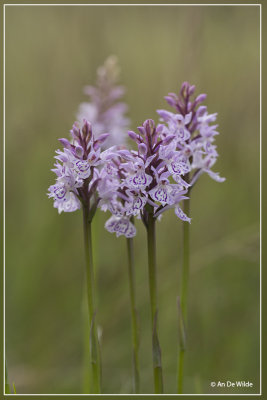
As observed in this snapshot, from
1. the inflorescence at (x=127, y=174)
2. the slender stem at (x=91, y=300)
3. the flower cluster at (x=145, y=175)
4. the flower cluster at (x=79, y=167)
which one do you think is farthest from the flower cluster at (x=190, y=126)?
the slender stem at (x=91, y=300)

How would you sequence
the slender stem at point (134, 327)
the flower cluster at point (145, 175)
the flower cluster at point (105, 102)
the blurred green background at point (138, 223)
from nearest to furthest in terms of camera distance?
1. the flower cluster at point (145, 175)
2. the slender stem at point (134, 327)
3. the flower cluster at point (105, 102)
4. the blurred green background at point (138, 223)

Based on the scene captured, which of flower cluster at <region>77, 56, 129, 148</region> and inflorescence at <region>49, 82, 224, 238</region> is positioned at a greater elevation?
flower cluster at <region>77, 56, 129, 148</region>

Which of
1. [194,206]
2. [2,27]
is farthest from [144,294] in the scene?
[2,27]

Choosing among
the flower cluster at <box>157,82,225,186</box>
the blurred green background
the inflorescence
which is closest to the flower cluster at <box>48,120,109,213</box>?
the inflorescence

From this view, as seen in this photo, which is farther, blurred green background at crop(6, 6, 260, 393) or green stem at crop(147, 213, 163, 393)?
blurred green background at crop(6, 6, 260, 393)

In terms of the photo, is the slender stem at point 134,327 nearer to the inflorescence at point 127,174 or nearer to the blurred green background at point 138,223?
the inflorescence at point 127,174

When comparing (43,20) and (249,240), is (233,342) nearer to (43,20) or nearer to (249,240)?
(249,240)

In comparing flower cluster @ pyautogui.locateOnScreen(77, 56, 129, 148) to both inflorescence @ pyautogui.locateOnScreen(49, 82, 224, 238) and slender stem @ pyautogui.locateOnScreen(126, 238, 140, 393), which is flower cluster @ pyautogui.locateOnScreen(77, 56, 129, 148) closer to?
inflorescence @ pyautogui.locateOnScreen(49, 82, 224, 238)
